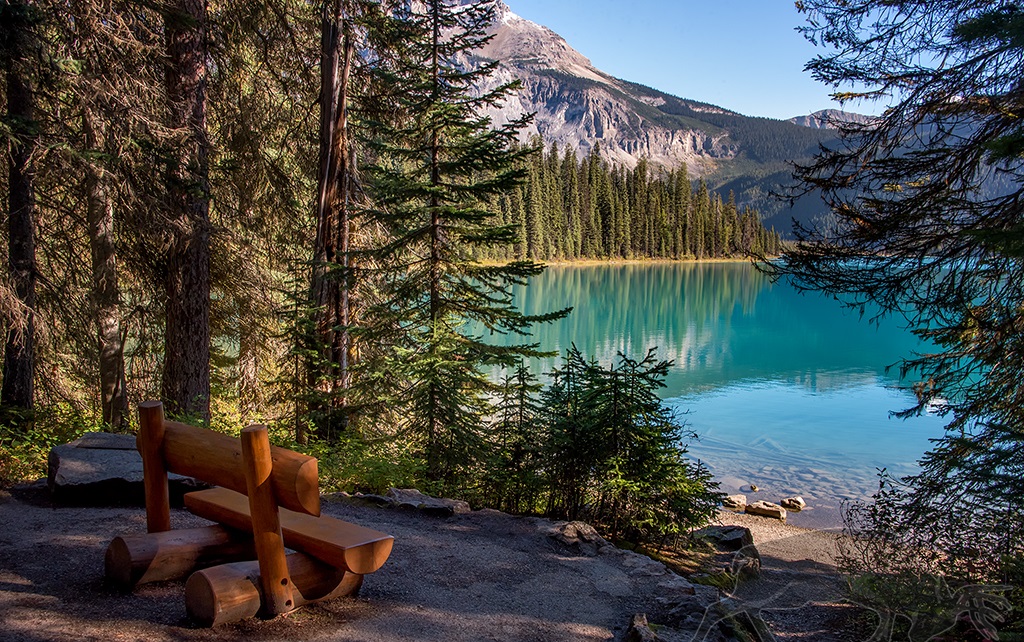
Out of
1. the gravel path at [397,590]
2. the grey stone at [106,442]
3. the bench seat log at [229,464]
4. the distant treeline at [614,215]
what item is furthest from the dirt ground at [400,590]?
the distant treeline at [614,215]

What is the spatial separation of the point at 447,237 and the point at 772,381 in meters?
20.2

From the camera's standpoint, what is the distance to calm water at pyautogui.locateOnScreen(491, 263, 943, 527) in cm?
1498

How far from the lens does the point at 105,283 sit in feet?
25.4

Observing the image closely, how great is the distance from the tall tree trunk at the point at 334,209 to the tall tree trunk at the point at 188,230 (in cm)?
160

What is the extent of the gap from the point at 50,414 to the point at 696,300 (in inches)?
2053

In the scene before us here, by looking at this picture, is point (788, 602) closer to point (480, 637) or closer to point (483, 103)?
point (480, 637)

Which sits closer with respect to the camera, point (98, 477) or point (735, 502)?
point (98, 477)

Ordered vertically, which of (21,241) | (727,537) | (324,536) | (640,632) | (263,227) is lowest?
(727,537)

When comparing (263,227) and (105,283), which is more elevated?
(263,227)

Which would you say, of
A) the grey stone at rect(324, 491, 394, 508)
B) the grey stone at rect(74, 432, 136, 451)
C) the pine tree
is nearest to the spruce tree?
the grey stone at rect(324, 491, 394, 508)

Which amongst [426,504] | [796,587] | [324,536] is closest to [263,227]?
[426,504]

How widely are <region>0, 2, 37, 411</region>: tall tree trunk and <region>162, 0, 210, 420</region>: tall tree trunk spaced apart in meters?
1.35

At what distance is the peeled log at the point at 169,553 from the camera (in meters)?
3.65

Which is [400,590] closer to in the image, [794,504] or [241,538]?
[241,538]
